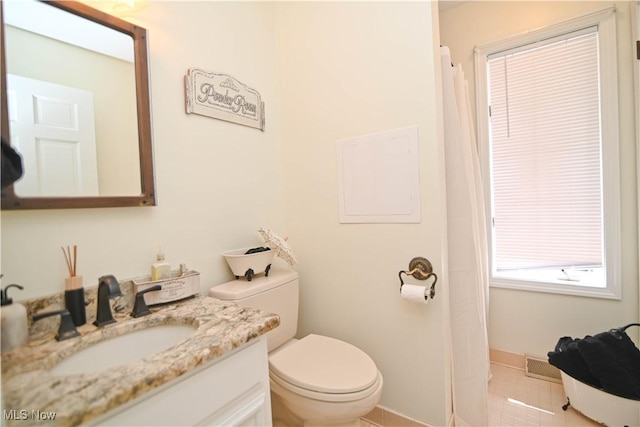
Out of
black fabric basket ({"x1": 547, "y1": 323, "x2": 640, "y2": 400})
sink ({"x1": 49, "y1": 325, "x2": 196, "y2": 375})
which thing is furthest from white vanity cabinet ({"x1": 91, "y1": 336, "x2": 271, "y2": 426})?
black fabric basket ({"x1": 547, "y1": 323, "x2": 640, "y2": 400})

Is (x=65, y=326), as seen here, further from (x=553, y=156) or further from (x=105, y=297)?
(x=553, y=156)

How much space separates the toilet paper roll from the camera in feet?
4.07

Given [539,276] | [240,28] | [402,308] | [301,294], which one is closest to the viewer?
[402,308]

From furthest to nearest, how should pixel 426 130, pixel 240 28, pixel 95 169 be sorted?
pixel 240 28
pixel 426 130
pixel 95 169

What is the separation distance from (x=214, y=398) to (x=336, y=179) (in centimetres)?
113

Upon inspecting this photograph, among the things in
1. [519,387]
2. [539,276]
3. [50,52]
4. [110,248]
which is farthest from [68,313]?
[539,276]

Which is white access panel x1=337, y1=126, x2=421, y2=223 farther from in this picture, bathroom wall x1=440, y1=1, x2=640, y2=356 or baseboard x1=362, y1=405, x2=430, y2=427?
bathroom wall x1=440, y1=1, x2=640, y2=356

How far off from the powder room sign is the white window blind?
1.71 metres

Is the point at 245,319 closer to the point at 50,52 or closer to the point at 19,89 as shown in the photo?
the point at 19,89

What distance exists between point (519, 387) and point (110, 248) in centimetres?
238

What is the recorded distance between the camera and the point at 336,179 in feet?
5.07

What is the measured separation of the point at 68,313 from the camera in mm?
797

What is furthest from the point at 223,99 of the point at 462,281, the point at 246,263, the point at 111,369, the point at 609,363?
the point at 609,363

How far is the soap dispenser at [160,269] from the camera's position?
3.53 feet
